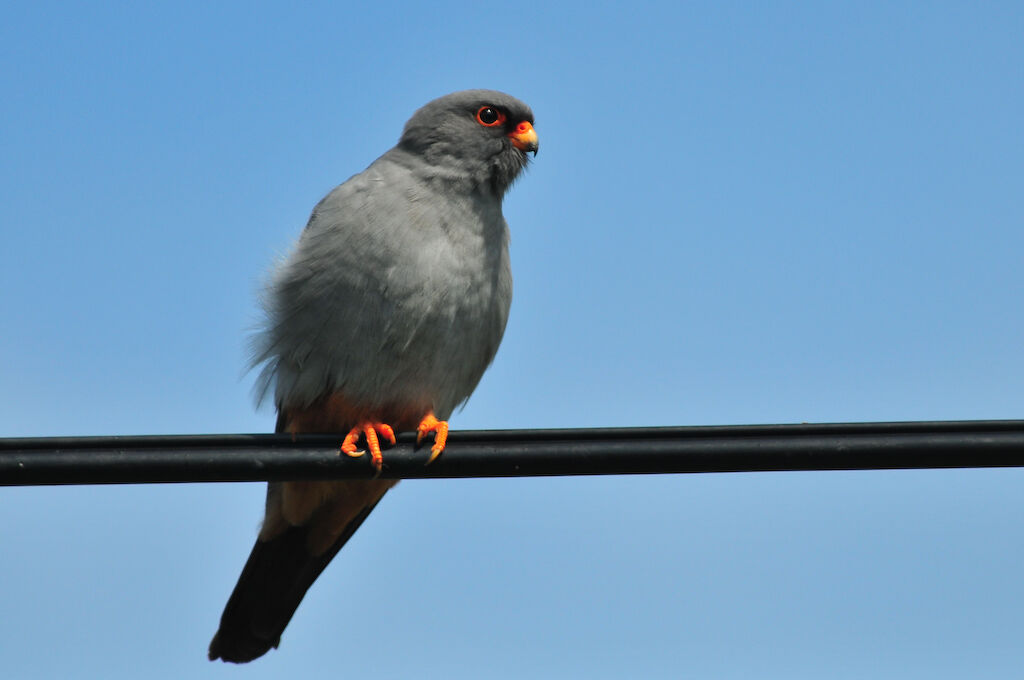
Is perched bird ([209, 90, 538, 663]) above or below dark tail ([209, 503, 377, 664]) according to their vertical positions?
above

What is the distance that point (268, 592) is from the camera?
6.14 m

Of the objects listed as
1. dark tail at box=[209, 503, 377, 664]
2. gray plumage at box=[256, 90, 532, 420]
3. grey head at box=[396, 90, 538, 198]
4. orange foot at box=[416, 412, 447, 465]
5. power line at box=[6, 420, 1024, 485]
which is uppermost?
grey head at box=[396, 90, 538, 198]

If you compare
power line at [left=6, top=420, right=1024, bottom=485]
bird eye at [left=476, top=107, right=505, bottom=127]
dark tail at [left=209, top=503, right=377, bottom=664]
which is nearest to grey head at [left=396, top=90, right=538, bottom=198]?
bird eye at [left=476, top=107, right=505, bottom=127]

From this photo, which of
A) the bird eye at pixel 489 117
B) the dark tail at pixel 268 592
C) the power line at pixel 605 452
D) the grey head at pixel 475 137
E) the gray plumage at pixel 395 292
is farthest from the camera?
the bird eye at pixel 489 117

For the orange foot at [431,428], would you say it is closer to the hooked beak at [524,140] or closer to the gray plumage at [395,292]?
the gray plumage at [395,292]

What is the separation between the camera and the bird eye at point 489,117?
6621mm

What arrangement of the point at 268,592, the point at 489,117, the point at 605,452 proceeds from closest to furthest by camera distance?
the point at 605,452, the point at 268,592, the point at 489,117

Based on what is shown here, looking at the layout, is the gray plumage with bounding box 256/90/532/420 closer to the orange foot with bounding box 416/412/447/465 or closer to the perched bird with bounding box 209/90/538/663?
the perched bird with bounding box 209/90/538/663

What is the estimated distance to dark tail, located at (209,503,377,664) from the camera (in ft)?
19.8

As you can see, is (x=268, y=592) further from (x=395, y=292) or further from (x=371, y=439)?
(x=395, y=292)

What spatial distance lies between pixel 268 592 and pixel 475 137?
2726 millimetres

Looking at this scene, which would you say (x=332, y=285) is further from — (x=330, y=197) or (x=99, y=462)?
(x=99, y=462)

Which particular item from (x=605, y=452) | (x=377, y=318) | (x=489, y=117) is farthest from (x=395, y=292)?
(x=605, y=452)

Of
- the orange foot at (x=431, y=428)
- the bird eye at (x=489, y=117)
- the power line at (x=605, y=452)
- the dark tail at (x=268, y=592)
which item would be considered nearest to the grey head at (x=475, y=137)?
Result: the bird eye at (x=489, y=117)
